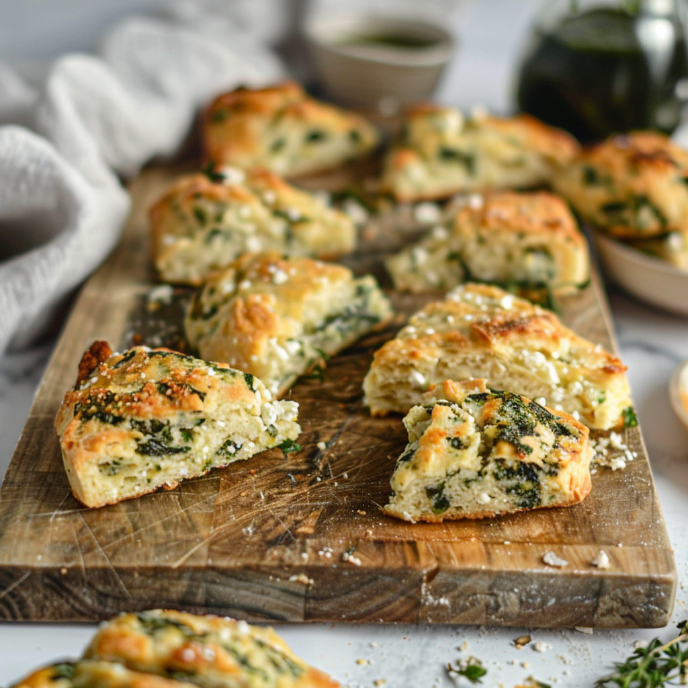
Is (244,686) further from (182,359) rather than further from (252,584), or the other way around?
(182,359)

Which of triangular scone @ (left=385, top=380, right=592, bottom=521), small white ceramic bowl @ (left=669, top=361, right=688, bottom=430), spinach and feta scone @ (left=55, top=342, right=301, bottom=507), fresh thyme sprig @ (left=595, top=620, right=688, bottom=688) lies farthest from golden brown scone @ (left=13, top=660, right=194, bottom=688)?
small white ceramic bowl @ (left=669, top=361, right=688, bottom=430)

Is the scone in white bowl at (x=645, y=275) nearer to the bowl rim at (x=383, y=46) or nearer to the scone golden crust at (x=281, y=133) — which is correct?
the scone golden crust at (x=281, y=133)

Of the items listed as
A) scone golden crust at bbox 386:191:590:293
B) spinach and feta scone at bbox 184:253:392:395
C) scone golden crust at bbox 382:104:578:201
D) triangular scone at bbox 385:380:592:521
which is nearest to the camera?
triangular scone at bbox 385:380:592:521

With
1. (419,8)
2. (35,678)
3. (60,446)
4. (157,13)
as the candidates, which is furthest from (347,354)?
(419,8)

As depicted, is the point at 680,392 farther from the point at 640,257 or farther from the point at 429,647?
the point at 429,647

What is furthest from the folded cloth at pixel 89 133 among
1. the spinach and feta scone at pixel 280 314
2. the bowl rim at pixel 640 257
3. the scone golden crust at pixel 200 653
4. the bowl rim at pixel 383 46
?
the bowl rim at pixel 640 257

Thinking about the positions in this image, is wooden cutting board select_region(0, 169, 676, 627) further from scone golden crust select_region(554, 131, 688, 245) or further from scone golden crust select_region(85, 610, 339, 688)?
scone golden crust select_region(554, 131, 688, 245)

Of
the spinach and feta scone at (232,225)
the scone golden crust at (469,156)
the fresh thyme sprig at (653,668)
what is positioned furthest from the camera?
the scone golden crust at (469,156)
